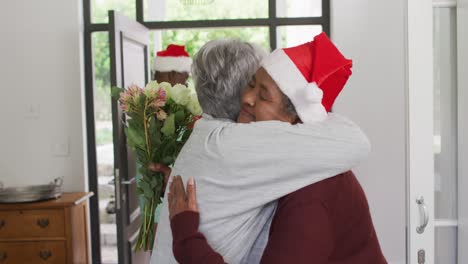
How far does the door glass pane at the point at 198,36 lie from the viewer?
475 cm

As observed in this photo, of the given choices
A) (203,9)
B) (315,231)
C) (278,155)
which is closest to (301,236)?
(315,231)

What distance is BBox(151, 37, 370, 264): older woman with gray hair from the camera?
45.7 inches

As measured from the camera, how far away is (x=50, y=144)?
13.9 feet

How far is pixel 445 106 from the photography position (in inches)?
96.5

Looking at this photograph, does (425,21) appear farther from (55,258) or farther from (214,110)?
(55,258)

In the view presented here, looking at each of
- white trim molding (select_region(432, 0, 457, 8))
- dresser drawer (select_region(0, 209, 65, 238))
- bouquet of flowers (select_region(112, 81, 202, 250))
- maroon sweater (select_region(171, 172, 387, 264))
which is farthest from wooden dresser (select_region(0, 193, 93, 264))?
maroon sweater (select_region(171, 172, 387, 264))

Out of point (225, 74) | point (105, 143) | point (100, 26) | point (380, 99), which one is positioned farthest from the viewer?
point (105, 143)

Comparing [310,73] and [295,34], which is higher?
[295,34]

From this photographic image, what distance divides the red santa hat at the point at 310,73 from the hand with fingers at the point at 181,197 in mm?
289

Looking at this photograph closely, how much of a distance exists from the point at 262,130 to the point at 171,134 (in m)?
0.89

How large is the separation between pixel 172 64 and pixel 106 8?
1.43 metres

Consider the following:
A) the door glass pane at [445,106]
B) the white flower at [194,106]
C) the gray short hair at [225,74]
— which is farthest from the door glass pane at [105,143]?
the gray short hair at [225,74]

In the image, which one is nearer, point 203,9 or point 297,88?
point 297,88

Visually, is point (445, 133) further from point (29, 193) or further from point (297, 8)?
point (29, 193)
